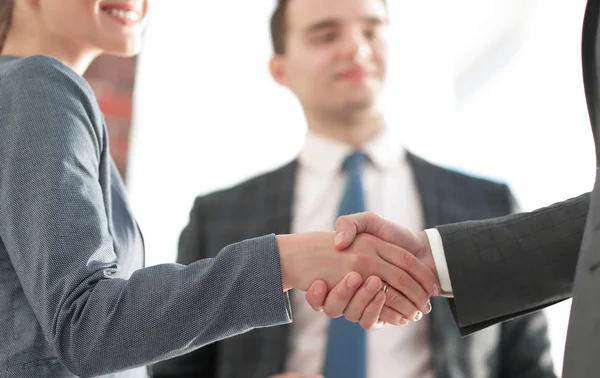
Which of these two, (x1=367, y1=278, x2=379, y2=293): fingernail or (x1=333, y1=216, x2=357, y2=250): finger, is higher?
(x1=333, y1=216, x2=357, y2=250): finger

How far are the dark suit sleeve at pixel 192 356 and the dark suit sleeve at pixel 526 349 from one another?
0.64 meters

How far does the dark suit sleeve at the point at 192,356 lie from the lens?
5.25ft

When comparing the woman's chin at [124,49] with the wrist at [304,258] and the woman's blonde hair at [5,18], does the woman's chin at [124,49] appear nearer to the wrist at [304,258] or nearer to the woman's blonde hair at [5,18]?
the woman's blonde hair at [5,18]

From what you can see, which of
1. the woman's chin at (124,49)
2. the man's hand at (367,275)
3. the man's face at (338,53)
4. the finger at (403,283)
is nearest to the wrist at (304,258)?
the man's hand at (367,275)

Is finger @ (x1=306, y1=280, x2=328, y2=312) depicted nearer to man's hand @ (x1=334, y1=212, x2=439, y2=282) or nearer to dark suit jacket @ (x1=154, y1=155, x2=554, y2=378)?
man's hand @ (x1=334, y1=212, x2=439, y2=282)

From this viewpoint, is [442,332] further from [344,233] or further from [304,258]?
[304,258]

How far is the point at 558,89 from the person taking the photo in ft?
7.30

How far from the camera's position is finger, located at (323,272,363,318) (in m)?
1.00

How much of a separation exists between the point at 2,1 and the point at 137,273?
535 millimetres

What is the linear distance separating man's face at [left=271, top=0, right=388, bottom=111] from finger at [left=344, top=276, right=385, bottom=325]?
79cm

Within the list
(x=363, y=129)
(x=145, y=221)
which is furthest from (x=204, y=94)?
(x=363, y=129)

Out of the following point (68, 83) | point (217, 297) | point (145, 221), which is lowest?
point (145, 221)

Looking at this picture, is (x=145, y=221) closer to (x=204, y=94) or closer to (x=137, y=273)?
(x=204, y=94)

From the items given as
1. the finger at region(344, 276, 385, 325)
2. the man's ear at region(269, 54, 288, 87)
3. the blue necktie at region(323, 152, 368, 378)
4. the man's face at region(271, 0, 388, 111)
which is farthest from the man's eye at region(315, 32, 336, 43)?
the finger at region(344, 276, 385, 325)
